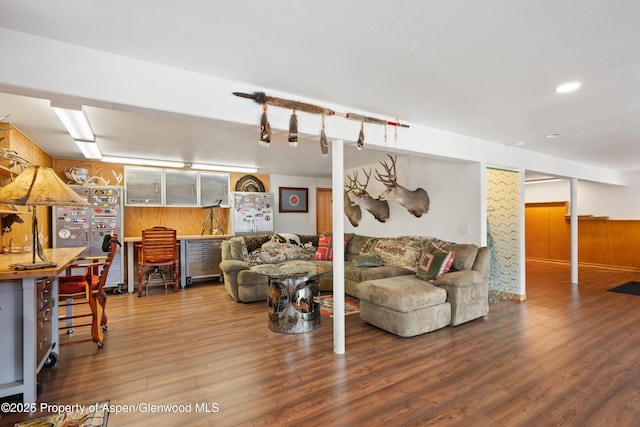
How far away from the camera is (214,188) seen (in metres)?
6.45

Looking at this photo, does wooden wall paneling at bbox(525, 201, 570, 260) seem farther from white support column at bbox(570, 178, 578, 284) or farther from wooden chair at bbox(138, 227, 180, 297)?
wooden chair at bbox(138, 227, 180, 297)

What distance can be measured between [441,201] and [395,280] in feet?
5.77

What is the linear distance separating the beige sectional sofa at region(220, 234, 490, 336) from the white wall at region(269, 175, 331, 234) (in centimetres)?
169

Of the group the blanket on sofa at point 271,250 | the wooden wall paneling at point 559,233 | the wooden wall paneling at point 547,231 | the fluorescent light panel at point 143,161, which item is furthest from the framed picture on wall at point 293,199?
the wooden wall paneling at point 559,233

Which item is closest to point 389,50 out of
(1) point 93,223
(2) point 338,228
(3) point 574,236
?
(2) point 338,228

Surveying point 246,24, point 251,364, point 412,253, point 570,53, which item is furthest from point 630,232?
point 246,24

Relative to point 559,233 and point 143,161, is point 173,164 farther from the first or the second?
point 559,233

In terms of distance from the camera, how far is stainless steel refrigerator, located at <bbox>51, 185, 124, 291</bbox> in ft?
16.6

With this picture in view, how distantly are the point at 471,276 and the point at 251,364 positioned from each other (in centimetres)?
276

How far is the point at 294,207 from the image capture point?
7.83 m

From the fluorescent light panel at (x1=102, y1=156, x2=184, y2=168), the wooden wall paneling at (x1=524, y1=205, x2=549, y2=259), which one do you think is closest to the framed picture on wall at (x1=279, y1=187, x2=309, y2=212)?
the fluorescent light panel at (x1=102, y1=156, x2=184, y2=168)

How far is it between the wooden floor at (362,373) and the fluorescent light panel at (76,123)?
233cm

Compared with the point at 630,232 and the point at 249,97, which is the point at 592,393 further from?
the point at 630,232

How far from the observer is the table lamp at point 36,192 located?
2.14 metres
